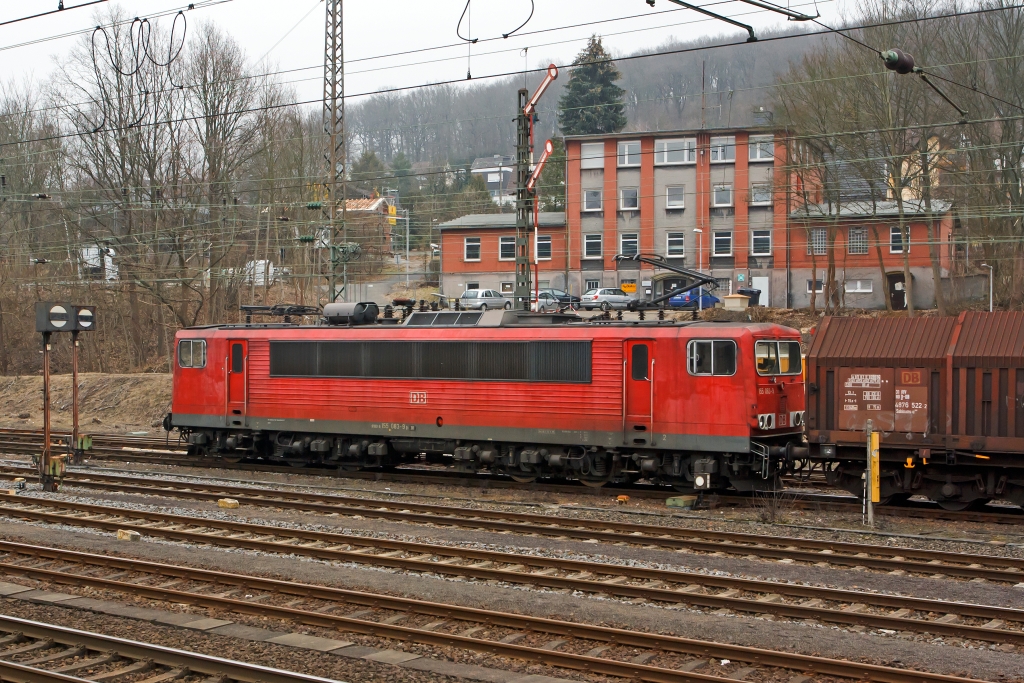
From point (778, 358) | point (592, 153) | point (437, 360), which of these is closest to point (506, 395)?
point (437, 360)

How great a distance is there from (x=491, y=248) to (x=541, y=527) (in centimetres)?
4418

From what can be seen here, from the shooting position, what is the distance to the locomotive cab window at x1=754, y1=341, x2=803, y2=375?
17.4 metres

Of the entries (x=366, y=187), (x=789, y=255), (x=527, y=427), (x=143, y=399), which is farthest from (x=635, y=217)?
(x=366, y=187)

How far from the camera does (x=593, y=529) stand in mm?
15008

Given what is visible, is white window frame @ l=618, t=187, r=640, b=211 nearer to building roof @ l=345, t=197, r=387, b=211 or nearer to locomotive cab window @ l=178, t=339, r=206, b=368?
building roof @ l=345, t=197, r=387, b=211

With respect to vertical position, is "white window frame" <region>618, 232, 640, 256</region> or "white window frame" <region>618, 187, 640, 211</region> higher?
"white window frame" <region>618, 187, 640, 211</region>

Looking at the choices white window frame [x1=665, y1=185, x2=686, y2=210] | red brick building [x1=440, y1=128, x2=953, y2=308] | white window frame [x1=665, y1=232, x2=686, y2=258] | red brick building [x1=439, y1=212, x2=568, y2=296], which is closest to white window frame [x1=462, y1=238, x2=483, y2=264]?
red brick building [x1=439, y1=212, x2=568, y2=296]

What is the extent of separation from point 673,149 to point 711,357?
38.4m

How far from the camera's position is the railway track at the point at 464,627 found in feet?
27.6

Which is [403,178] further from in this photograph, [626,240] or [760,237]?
[760,237]

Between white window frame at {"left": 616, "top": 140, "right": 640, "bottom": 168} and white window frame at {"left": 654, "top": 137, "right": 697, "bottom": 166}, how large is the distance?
3.62 ft

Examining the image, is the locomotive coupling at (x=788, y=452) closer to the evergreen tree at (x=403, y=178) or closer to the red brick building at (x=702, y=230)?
the red brick building at (x=702, y=230)

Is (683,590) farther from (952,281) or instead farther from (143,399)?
(952,281)

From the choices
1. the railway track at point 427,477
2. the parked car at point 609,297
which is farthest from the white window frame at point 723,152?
the railway track at point 427,477
